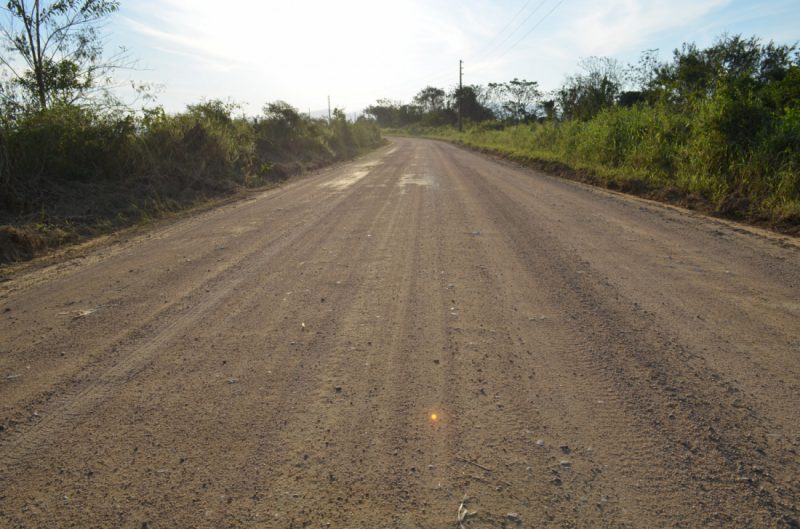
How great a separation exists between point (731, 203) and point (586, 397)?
745 cm

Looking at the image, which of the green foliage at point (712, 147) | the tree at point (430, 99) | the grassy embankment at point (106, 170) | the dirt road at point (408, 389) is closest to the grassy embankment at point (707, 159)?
the green foliage at point (712, 147)

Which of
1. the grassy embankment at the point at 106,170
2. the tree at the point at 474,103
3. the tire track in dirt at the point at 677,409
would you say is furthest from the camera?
the tree at the point at 474,103

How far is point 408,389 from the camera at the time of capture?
2.95 m

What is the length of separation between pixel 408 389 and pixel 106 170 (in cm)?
1102

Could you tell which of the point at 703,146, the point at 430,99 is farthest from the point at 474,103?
the point at 703,146

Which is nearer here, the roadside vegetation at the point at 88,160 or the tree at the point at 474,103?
the roadside vegetation at the point at 88,160

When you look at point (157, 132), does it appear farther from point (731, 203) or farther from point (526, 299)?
point (731, 203)

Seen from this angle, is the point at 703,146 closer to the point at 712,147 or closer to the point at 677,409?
the point at 712,147

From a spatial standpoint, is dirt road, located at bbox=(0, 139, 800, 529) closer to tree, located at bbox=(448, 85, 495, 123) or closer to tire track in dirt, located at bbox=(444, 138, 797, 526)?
tire track in dirt, located at bbox=(444, 138, 797, 526)

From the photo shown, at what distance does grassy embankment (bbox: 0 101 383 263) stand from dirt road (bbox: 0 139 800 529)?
10.4ft

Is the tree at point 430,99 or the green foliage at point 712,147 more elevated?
the tree at point 430,99

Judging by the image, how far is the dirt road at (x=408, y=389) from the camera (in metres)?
2.11

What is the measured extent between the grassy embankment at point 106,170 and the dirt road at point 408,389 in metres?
3.16

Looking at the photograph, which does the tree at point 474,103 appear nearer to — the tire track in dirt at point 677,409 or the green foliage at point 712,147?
the green foliage at point 712,147
